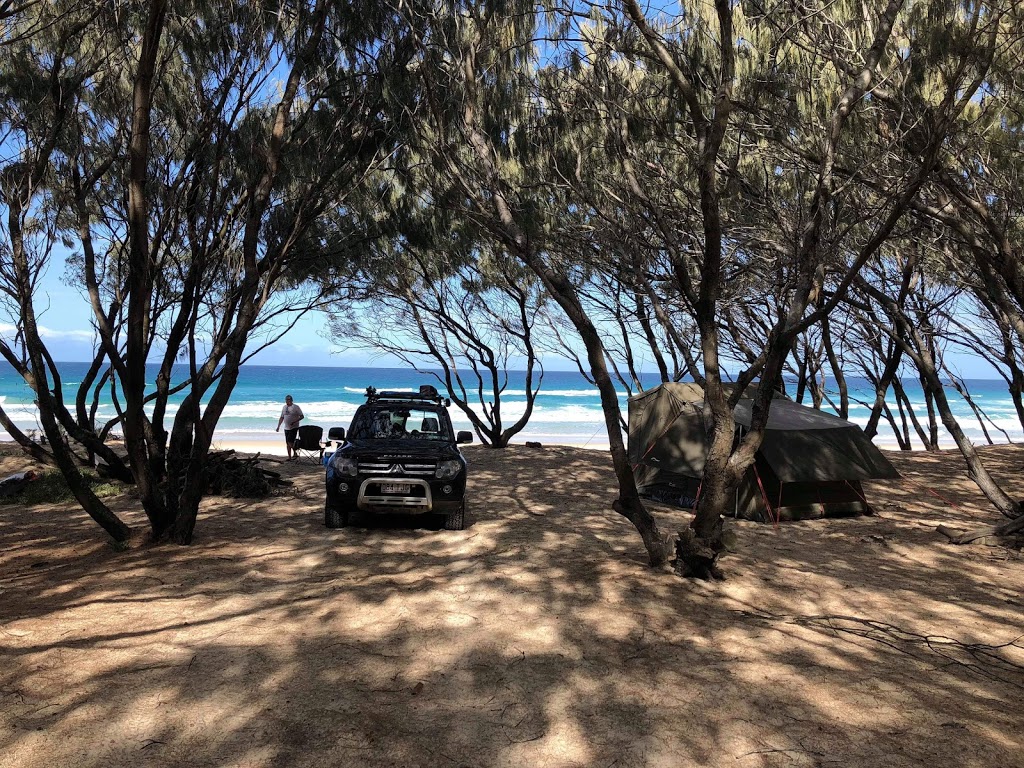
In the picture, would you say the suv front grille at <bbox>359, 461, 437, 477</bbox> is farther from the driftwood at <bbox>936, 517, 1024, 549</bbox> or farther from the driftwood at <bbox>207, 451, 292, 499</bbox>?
the driftwood at <bbox>936, 517, 1024, 549</bbox>

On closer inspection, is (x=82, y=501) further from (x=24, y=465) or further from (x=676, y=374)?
(x=676, y=374)

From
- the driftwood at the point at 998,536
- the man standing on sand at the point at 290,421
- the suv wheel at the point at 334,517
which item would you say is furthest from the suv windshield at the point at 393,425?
the man standing on sand at the point at 290,421

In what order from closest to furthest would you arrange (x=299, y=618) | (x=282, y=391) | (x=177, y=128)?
1. (x=299, y=618)
2. (x=177, y=128)
3. (x=282, y=391)

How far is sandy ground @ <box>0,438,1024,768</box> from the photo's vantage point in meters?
3.31

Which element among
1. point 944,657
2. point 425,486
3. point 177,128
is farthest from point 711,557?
point 177,128

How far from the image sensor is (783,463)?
30.0 feet

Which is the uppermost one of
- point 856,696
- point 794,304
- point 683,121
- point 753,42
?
point 753,42

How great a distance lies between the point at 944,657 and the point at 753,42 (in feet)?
19.8

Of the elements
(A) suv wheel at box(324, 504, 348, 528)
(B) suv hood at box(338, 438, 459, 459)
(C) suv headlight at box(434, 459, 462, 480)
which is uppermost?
(B) suv hood at box(338, 438, 459, 459)

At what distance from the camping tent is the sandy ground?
1443 mm

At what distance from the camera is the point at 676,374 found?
54.2 feet

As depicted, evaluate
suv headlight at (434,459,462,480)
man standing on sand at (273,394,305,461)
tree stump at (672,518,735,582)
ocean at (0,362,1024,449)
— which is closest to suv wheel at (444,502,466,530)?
suv headlight at (434,459,462,480)

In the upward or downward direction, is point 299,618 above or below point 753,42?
below

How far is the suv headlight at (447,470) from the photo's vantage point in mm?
7773
